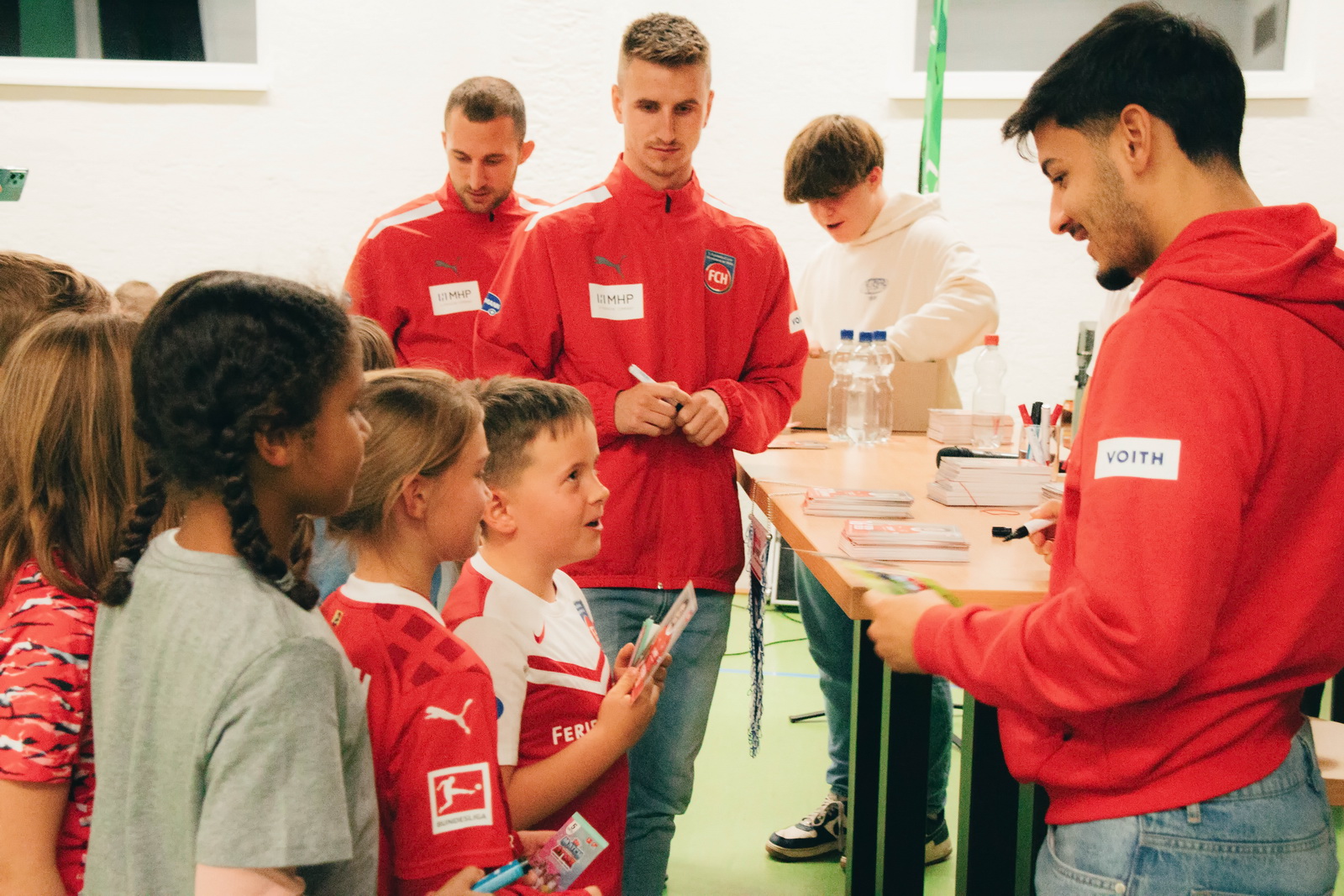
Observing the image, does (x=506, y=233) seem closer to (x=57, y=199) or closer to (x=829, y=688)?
(x=829, y=688)

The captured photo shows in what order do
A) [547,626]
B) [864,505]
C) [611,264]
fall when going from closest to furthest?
1. [547,626]
2. [864,505]
3. [611,264]

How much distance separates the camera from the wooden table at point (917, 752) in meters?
1.60

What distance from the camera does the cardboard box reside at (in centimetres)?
382

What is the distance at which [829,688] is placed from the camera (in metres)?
2.96

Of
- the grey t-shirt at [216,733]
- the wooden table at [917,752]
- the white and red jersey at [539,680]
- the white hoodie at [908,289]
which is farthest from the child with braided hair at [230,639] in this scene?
the white hoodie at [908,289]

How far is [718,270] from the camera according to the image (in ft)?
7.98

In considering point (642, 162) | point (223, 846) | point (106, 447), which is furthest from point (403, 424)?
point (642, 162)

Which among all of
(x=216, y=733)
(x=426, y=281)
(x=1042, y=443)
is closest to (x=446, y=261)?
(x=426, y=281)

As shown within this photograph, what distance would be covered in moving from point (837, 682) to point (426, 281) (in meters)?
1.78

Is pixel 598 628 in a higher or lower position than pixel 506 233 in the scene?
lower

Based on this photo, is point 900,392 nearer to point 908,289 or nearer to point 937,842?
point 908,289

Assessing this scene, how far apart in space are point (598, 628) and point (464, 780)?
110 cm

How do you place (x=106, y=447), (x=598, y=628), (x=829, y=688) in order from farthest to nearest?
(x=829, y=688), (x=598, y=628), (x=106, y=447)

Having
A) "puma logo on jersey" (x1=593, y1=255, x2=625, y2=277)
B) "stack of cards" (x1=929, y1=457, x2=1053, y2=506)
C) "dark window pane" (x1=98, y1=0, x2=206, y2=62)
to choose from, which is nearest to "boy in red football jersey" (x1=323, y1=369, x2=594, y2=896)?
"puma logo on jersey" (x1=593, y1=255, x2=625, y2=277)
